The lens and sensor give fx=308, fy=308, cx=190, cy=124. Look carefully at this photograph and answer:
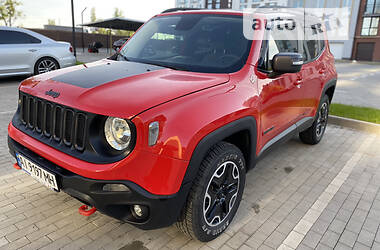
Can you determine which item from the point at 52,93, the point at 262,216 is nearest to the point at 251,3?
the point at 262,216

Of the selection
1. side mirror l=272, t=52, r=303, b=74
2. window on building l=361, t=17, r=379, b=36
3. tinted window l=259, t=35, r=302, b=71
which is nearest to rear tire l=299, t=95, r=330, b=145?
tinted window l=259, t=35, r=302, b=71

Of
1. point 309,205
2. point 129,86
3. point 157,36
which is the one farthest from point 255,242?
point 157,36

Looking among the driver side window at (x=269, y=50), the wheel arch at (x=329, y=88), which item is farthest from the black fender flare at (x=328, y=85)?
the driver side window at (x=269, y=50)

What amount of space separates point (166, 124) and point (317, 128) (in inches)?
145

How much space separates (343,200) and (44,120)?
3100mm

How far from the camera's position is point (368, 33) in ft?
139

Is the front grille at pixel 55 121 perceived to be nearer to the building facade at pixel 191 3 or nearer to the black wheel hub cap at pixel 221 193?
the black wheel hub cap at pixel 221 193

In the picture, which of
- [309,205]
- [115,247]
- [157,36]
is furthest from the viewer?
[157,36]

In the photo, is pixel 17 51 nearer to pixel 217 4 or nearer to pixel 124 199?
pixel 124 199

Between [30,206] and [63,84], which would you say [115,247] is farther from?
[63,84]

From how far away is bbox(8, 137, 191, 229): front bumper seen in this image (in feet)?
6.43

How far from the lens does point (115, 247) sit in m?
2.48

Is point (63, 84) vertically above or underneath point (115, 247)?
above

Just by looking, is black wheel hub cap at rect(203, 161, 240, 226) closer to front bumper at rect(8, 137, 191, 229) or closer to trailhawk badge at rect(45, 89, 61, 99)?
front bumper at rect(8, 137, 191, 229)
